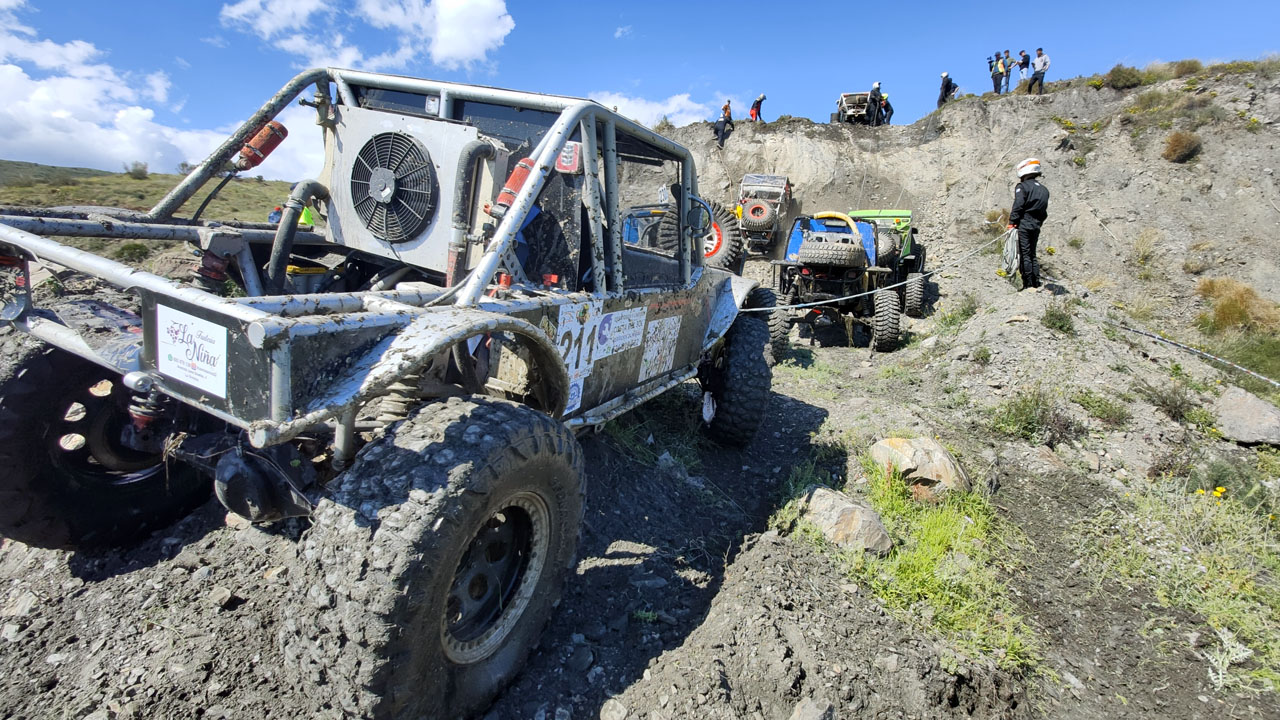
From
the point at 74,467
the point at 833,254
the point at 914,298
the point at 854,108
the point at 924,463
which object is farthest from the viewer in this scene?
the point at 854,108

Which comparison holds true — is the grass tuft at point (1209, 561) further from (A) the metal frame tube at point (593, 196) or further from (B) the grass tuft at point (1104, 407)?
(A) the metal frame tube at point (593, 196)

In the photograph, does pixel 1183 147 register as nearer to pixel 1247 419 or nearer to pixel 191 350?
pixel 1247 419

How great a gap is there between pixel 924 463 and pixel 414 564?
375 cm

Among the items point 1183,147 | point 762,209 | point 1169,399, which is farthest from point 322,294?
point 1183,147

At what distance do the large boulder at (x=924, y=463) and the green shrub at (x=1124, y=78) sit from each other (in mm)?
23131

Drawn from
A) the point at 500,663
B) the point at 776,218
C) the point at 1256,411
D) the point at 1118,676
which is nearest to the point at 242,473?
the point at 500,663

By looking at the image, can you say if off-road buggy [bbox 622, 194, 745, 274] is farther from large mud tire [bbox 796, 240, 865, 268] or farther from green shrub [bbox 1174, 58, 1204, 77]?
green shrub [bbox 1174, 58, 1204, 77]

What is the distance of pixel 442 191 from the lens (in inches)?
112

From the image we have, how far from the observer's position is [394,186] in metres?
2.94

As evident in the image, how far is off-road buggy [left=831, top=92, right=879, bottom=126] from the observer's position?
2438cm

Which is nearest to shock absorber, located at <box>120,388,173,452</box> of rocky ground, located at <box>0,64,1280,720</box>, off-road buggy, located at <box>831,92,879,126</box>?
rocky ground, located at <box>0,64,1280,720</box>

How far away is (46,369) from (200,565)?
110 cm

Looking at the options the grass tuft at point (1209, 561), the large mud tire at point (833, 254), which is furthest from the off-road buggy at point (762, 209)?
the grass tuft at point (1209, 561)

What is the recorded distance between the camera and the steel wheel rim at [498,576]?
214cm
